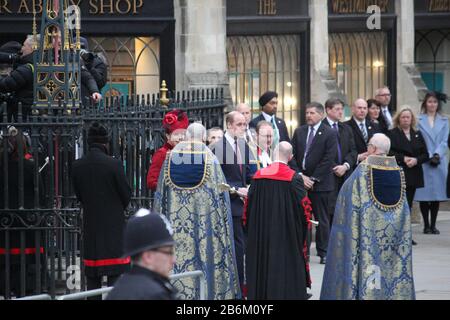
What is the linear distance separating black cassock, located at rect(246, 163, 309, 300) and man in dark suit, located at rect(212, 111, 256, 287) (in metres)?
1.27

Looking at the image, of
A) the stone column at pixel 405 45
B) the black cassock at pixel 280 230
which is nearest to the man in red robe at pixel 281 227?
the black cassock at pixel 280 230

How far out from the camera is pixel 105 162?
12672 millimetres

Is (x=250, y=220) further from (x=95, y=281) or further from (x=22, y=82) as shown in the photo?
(x=22, y=82)

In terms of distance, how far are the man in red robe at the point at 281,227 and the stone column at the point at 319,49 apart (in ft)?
37.6

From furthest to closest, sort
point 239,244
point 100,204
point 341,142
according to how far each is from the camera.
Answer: point 341,142 → point 239,244 → point 100,204

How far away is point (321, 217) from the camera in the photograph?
656 inches

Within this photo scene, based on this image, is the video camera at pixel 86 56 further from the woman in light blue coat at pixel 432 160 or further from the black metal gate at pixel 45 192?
the woman in light blue coat at pixel 432 160

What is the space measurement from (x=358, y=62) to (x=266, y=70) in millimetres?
2353

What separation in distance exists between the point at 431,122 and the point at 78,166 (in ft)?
25.6

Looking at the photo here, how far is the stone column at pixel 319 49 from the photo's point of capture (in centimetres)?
2425

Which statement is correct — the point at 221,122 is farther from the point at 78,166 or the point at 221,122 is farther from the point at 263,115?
the point at 78,166

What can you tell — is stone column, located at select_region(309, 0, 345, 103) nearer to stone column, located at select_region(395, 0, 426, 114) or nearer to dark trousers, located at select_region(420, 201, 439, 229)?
stone column, located at select_region(395, 0, 426, 114)

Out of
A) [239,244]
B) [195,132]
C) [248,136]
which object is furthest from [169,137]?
[248,136]

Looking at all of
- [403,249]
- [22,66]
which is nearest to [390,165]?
[403,249]
